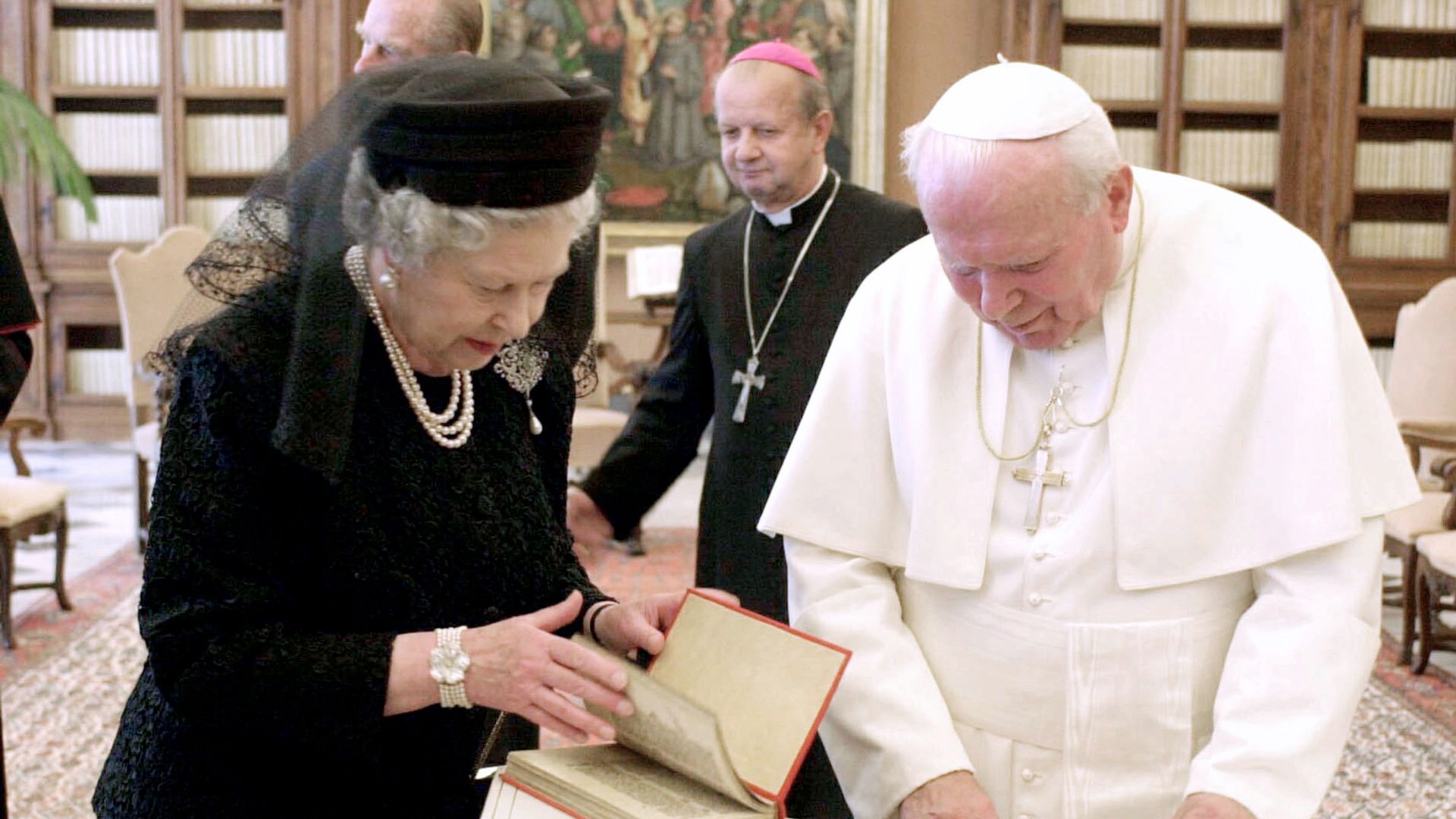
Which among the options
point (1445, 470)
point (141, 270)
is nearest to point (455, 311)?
point (1445, 470)

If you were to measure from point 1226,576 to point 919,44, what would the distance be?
8.21m

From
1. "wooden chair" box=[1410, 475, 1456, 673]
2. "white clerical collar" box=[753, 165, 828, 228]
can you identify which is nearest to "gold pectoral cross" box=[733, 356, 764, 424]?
"white clerical collar" box=[753, 165, 828, 228]

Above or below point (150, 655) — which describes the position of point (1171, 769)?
below

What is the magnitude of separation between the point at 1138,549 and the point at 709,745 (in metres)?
0.66

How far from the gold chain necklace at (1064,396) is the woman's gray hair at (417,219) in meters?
0.67

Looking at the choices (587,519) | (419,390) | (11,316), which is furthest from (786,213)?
(419,390)

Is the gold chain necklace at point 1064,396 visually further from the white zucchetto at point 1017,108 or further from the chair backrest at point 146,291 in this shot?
the chair backrest at point 146,291

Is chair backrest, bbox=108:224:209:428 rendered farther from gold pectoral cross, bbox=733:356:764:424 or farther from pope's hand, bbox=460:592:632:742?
pope's hand, bbox=460:592:632:742

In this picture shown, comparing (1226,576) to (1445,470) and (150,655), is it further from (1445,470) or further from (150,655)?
(1445,470)

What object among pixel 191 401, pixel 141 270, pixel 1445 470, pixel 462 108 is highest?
pixel 462 108

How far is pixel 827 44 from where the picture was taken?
31.4ft

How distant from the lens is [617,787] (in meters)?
1.50

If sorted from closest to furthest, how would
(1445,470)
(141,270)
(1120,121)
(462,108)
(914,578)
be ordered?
1. (462,108)
2. (914,578)
3. (1445,470)
4. (141,270)
5. (1120,121)

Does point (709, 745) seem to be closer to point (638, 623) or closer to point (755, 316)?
point (638, 623)
